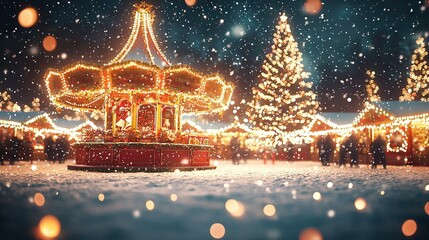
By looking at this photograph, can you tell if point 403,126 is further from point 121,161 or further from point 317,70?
point 317,70

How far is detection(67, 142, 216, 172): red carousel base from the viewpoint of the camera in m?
16.9

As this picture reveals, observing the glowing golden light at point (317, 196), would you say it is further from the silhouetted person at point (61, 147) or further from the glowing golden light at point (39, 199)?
the silhouetted person at point (61, 147)

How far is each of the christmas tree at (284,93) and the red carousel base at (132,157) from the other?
23645 millimetres

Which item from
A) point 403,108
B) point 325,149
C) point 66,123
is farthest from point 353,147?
point 66,123

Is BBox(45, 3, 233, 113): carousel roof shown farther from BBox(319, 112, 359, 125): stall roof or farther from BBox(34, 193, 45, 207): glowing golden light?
BBox(319, 112, 359, 125): stall roof

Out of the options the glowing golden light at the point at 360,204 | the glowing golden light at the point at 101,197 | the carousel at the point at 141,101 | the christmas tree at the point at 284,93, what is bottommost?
the glowing golden light at the point at 360,204

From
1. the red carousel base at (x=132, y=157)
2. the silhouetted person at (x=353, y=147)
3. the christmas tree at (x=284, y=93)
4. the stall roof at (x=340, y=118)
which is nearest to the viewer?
the red carousel base at (x=132, y=157)

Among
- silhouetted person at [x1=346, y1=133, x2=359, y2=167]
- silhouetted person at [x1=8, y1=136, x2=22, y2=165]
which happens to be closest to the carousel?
silhouetted person at [x1=8, y1=136, x2=22, y2=165]

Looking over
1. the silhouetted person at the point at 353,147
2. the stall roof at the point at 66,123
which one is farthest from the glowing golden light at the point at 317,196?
the stall roof at the point at 66,123

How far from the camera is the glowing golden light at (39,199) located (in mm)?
7098

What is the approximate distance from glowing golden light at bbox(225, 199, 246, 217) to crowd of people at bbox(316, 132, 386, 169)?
1523 cm

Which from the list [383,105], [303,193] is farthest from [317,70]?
[303,193]

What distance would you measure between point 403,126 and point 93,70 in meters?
19.1

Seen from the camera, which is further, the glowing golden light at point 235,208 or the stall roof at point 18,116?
the stall roof at point 18,116
